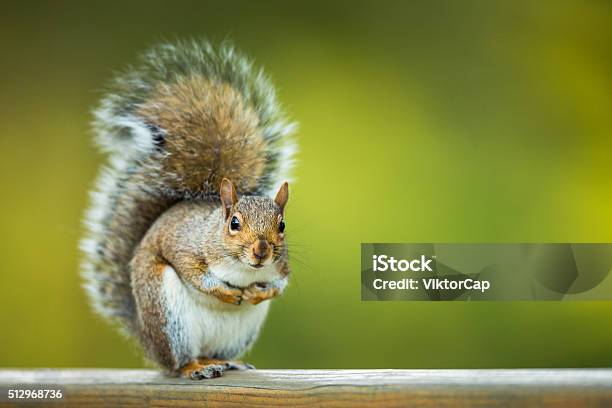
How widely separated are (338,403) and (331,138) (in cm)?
139

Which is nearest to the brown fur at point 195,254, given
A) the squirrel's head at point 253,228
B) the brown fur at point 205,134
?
the squirrel's head at point 253,228

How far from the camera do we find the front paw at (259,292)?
84.8 inches

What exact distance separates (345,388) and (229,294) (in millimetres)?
473

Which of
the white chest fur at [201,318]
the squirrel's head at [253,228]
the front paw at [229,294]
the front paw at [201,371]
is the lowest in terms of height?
the front paw at [201,371]

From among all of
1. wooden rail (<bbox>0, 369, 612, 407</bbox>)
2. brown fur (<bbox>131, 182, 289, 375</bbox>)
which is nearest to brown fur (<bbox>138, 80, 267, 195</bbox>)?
brown fur (<bbox>131, 182, 289, 375</bbox>)

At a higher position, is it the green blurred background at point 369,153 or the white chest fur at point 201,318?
the green blurred background at point 369,153

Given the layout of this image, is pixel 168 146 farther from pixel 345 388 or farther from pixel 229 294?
pixel 345 388

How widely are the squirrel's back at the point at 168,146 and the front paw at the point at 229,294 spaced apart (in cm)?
36

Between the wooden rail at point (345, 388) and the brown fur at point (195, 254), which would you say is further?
the brown fur at point (195, 254)

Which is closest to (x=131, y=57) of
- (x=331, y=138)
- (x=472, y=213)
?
(x=331, y=138)

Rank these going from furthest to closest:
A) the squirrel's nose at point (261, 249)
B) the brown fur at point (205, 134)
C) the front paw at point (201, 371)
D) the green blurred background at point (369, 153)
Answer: the green blurred background at point (369, 153)
the brown fur at point (205, 134)
the front paw at point (201, 371)
the squirrel's nose at point (261, 249)

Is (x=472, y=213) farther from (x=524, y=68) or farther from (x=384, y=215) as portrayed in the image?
(x=524, y=68)

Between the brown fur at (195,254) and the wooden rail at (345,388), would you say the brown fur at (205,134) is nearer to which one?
the brown fur at (195,254)

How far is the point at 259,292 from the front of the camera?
2154 mm
